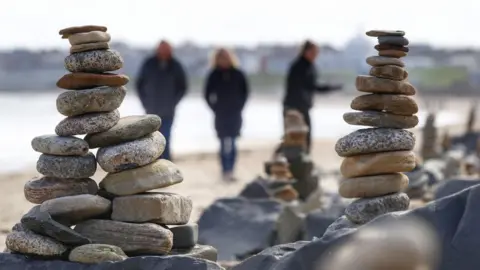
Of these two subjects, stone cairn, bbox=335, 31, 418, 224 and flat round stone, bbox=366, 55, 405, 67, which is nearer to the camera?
stone cairn, bbox=335, 31, 418, 224

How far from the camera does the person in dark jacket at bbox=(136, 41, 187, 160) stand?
11141 mm

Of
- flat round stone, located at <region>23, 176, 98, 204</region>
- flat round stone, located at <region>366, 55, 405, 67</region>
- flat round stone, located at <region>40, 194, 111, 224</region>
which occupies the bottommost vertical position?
flat round stone, located at <region>40, 194, 111, 224</region>

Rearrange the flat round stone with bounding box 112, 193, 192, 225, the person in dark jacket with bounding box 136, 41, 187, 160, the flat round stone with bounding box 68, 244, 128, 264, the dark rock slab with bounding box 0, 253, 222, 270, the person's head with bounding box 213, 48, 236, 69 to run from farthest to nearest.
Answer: the person's head with bounding box 213, 48, 236, 69 → the person in dark jacket with bounding box 136, 41, 187, 160 → the flat round stone with bounding box 112, 193, 192, 225 → the flat round stone with bounding box 68, 244, 128, 264 → the dark rock slab with bounding box 0, 253, 222, 270

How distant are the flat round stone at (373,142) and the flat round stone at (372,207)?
0.25 metres

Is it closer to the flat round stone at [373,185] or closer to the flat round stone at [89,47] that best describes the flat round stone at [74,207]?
the flat round stone at [89,47]

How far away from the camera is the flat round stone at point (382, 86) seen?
4762mm

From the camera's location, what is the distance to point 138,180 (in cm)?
457

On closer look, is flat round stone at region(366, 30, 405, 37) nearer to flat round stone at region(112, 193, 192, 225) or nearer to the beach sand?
flat round stone at region(112, 193, 192, 225)

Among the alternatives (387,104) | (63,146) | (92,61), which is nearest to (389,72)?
(387,104)

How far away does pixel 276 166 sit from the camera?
7859 mm

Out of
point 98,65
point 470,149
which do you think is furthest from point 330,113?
point 98,65

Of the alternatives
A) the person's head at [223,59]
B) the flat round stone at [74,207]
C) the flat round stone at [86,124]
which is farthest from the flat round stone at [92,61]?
the person's head at [223,59]

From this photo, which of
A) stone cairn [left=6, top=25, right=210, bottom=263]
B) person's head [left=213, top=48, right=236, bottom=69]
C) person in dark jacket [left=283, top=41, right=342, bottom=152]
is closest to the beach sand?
person in dark jacket [left=283, top=41, right=342, bottom=152]

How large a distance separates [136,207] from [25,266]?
62 cm
